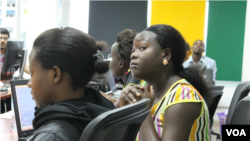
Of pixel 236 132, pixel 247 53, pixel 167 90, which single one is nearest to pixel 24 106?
pixel 167 90

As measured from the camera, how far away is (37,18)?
6316 millimetres

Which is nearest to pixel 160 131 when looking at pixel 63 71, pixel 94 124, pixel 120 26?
pixel 63 71

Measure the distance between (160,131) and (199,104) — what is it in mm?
220

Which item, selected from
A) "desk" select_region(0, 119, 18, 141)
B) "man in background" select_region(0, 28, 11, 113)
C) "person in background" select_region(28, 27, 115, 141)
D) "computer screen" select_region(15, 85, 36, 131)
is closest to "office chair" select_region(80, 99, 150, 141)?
"person in background" select_region(28, 27, 115, 141)

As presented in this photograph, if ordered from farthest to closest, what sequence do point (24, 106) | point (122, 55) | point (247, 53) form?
point (247, 53), point (122, 55), point (24, 106)

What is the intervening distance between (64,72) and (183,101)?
1.88 feet

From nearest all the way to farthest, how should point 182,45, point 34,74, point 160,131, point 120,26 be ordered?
point 34,74 < point 160,131 < point 182,45 < point 120,26

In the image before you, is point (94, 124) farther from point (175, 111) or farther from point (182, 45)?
point (182, 45)

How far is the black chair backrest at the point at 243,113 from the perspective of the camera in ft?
4.50

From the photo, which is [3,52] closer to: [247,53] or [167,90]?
[167,90]

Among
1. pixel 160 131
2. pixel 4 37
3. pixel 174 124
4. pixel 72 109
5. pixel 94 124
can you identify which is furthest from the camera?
pixel 4 37

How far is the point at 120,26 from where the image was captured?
272 inches

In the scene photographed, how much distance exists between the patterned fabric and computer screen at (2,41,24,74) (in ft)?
8.89

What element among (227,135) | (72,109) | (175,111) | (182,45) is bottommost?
(227,135)
